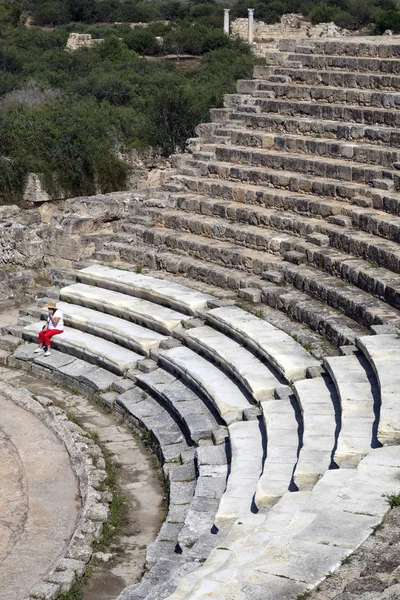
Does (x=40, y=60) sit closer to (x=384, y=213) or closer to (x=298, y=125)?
(x=298, y=125)

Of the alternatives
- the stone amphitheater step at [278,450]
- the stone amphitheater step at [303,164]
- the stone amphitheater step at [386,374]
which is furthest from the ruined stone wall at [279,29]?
the stone amphitheater step at [278,450]

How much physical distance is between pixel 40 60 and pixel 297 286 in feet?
98.7

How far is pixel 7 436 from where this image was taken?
40.2ft

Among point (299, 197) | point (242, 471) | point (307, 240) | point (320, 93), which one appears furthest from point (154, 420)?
point (320, 93)

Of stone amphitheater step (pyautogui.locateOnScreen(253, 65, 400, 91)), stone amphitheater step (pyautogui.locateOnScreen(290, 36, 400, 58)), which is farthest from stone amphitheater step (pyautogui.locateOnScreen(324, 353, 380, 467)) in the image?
stone amphitheater step (pyautogui.locateOnScreen(290, 36, 400, 58))

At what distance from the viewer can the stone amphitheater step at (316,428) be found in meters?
8.83

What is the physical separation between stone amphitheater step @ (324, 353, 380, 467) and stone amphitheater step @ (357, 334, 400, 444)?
169 mm

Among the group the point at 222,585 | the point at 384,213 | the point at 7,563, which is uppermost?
the point at 384,213

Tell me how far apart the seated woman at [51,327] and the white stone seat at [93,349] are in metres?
0.16

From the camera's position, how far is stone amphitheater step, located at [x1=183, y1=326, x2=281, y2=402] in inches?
460

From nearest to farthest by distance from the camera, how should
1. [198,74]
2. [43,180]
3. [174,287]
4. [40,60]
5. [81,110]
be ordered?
1. [174,287]
2. [43,180]
3. [81,110]
4. [198,74]
5. [40,60]

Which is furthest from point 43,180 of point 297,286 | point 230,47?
point 230,47

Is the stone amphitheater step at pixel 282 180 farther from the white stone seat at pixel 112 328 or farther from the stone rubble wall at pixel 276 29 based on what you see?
the stone rubble wall at pixel 276 29

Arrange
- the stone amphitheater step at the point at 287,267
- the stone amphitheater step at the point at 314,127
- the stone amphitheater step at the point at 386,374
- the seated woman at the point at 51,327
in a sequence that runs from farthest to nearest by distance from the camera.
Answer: the stone amphitheater step at the point at 314,127, the seated woman at the point at 51,327, the stone amphitheater step at the point at 287,267, the stone amphitheater step at the point at 386,374
